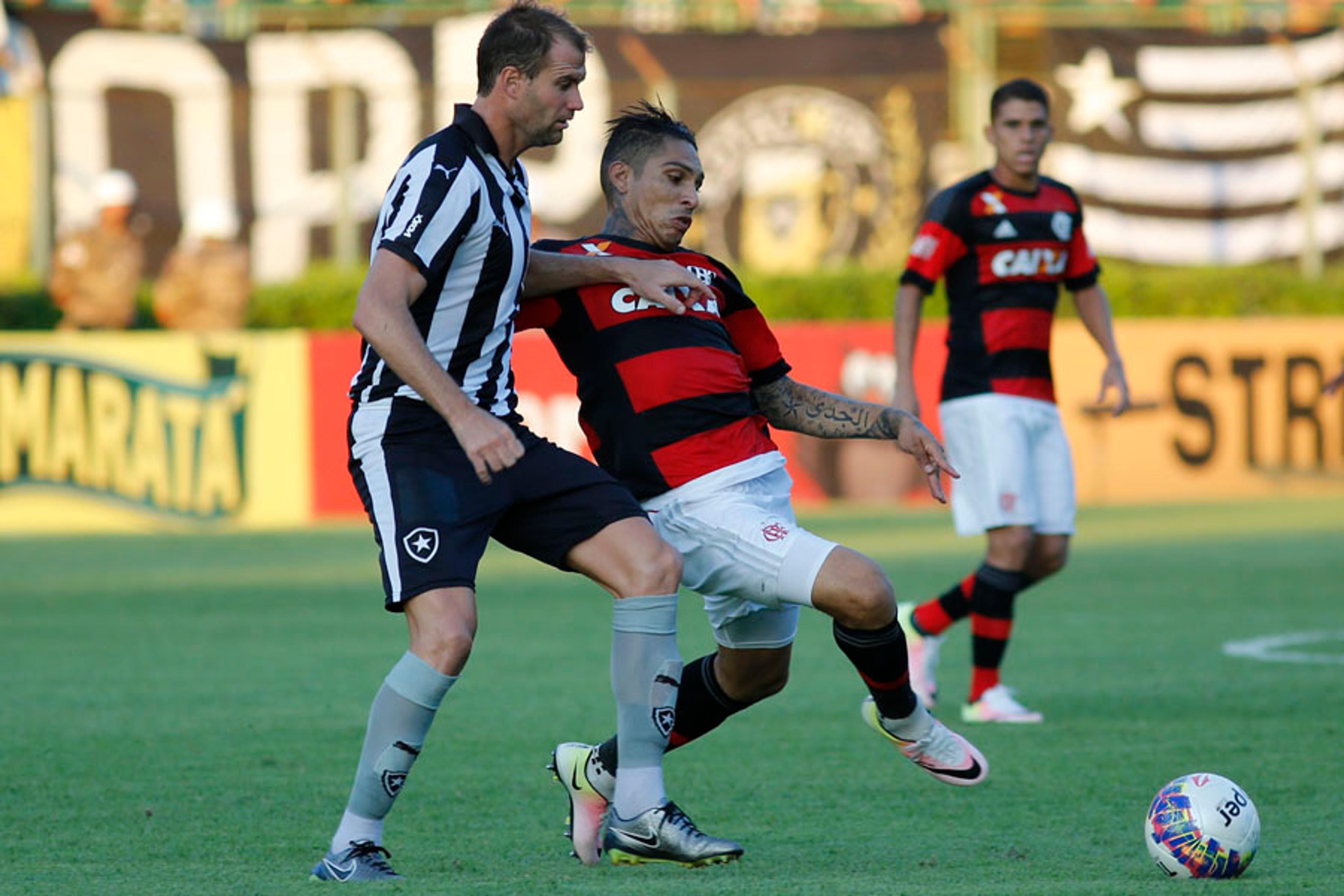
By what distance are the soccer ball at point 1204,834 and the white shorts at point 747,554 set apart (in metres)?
0.99

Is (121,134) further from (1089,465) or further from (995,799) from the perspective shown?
(995,799)

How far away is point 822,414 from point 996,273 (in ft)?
8.25

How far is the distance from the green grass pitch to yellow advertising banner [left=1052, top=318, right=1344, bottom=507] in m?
5.05

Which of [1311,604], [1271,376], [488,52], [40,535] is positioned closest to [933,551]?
[1311,604]

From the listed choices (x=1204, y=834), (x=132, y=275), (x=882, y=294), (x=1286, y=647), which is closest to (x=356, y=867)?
(x=1204, y=834)

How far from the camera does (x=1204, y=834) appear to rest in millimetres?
4883

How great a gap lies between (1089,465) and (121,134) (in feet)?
30.2

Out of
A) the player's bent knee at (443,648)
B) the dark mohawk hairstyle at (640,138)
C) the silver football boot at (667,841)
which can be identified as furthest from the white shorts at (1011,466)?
the player's bent knee at (443,648)

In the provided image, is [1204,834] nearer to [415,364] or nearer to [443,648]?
[443,648]

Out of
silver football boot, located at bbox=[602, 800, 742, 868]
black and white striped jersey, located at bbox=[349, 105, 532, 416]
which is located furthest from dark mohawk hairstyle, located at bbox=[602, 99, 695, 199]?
silver football boot, located at bbox=[602, 800, 742, 868]

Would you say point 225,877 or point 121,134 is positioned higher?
point 121,134

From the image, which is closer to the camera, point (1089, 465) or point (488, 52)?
point (488, 52)

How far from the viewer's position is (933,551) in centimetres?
1437

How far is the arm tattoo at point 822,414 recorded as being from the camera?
5688mm
